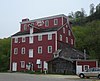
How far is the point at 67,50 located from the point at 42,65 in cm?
718

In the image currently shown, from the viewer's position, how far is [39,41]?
63531 mm

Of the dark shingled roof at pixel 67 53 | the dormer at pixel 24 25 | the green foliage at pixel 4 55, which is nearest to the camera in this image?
the dark shingled roof at pixel 67 53

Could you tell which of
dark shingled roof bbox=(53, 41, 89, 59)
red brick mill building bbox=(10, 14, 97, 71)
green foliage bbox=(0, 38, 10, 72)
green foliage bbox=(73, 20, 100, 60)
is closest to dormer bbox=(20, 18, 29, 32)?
red brick mill building bbox=(10, 14, 97, 71)

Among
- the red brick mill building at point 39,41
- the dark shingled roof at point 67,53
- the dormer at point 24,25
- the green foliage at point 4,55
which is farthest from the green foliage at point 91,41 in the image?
the green foliage at point 4,55

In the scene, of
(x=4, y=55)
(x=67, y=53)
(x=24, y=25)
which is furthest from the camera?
(x=4, y=55)

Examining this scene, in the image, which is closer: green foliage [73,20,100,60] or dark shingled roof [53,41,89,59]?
dark shingled roof [53,41,89,59]

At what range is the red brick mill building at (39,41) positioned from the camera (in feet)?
200

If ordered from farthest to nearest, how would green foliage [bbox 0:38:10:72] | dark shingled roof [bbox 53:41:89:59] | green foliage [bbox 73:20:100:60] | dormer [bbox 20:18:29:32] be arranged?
green foliage [bbox 0:38:10:72] → green foliage [bbox 73:20:100:60] → dormer [bbox 20:18:29:32] → dark shingled roof [bbox 53:41:89:59]

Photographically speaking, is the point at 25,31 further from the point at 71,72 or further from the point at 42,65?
the point at 71,72

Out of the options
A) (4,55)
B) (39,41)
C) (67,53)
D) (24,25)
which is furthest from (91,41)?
(4,55)

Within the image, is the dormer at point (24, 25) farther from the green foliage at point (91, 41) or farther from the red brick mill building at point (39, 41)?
the green foliage at point (91, 41)

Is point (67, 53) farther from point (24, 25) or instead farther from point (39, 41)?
point (24, 25)

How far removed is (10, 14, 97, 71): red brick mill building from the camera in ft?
200

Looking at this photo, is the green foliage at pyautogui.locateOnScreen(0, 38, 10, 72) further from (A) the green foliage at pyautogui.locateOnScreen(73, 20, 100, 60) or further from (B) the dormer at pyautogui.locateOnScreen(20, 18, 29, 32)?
(A) the green foliage at pyautogui.locateOnScreen(73, 20, 100, 60)
